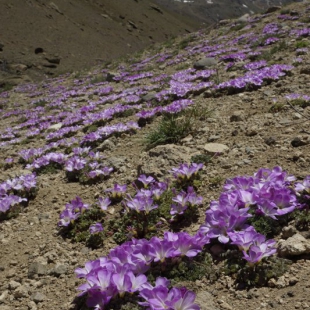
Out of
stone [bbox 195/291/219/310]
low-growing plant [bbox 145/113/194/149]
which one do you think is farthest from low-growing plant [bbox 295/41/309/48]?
stone [bbox 195/291/219/310]

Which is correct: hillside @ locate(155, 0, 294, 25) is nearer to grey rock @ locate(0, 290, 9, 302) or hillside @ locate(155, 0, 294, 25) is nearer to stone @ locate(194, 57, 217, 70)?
stone @ locate(194, 57, 217, 70)

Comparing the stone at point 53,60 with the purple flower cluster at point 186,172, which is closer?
the purple flower cluster at point 186,172

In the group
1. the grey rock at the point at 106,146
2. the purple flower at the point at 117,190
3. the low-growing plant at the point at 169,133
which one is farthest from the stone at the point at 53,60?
the purple flower at the point at 117,190

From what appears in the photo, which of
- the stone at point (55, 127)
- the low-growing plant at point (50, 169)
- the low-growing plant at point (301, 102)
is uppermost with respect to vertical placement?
the low-growing plant at point (301, 102)

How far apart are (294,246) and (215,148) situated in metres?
2.74

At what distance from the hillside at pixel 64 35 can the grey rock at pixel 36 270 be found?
2740 cm

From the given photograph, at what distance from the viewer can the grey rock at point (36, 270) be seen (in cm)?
358

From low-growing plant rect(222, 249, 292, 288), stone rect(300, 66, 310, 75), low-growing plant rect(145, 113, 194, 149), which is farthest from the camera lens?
stone rect(300, 66, 310, 75)

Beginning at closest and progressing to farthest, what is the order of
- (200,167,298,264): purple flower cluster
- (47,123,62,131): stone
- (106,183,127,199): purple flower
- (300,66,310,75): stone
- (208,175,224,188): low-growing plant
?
1. (200,167,298,264): purple flower cluster
2. (208,175,224,188): low-growing plant
3. (106,183,127,199): purple flower
4. (300,66,310,75): stone
5. (47,123,62,131): stone

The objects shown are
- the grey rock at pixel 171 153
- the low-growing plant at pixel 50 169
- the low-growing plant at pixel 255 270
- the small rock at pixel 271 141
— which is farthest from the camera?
the low-growing plant at pixel 50 169

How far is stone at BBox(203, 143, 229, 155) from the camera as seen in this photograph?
5273 millimetres

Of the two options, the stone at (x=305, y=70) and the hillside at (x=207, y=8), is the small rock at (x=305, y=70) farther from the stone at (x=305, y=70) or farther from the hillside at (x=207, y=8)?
the hillside at (x=207, y=8)

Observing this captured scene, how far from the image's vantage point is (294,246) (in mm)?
2762

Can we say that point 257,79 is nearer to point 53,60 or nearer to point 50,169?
point 50,169
